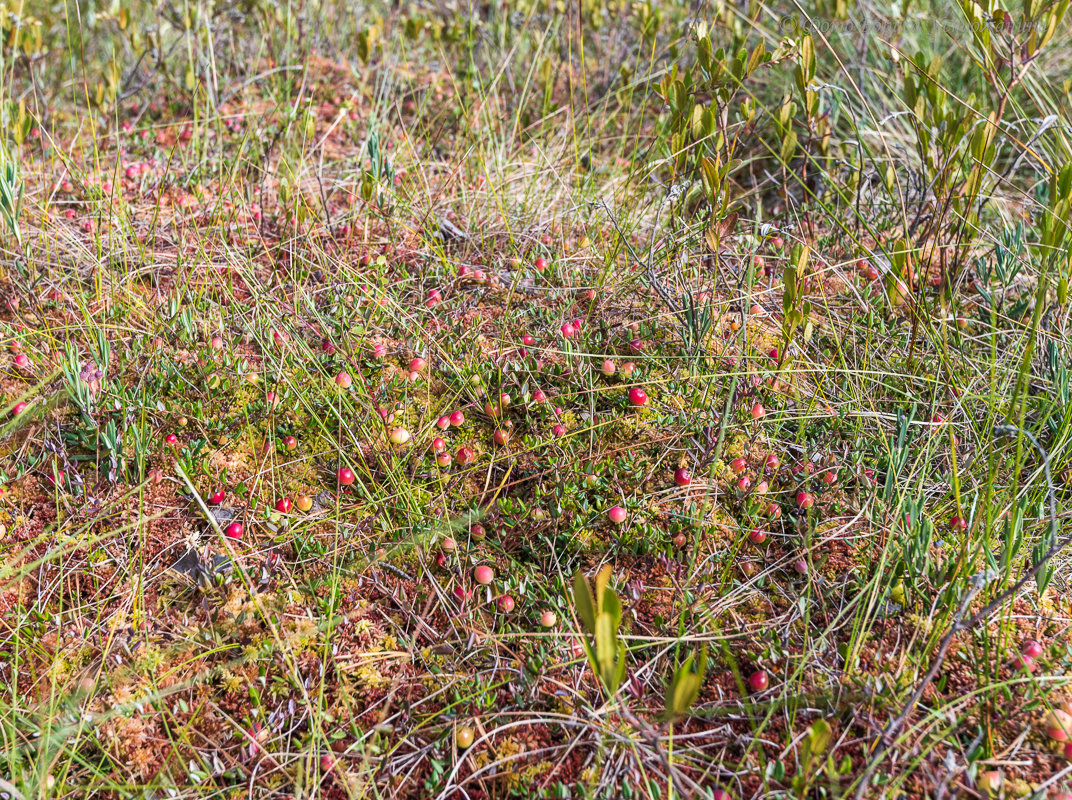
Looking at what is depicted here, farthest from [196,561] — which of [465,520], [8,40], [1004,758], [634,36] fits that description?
[634,36]

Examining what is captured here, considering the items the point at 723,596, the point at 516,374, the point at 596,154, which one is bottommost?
the point at 723,596

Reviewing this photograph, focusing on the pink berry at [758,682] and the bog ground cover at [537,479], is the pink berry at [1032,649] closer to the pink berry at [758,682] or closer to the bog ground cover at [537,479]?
the bog ground cover at [537,479]

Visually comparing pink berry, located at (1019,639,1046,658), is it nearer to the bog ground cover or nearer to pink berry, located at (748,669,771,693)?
the bog ground cover

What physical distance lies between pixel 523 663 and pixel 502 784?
32cm

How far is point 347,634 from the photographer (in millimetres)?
2230

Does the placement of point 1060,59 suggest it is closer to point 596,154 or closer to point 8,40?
point 596,154

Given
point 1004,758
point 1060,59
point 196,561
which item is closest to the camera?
point 1004,758

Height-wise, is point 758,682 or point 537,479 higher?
point 537,479

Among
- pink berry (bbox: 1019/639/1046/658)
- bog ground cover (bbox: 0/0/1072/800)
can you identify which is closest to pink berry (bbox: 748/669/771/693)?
bog ground cover (bbox: 0/0/1072/800)

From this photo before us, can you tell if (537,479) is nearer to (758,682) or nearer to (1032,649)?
(758,682)

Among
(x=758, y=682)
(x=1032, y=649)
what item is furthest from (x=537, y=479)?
(x=1032, y=649)

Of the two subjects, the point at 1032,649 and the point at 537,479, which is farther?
the point at 537,479

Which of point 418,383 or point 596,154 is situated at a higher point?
point 596,154

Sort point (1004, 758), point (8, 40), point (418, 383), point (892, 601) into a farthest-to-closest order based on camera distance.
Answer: point (8, 40)
point (418, 383)
point (892, 601)
point (1004, 758)
